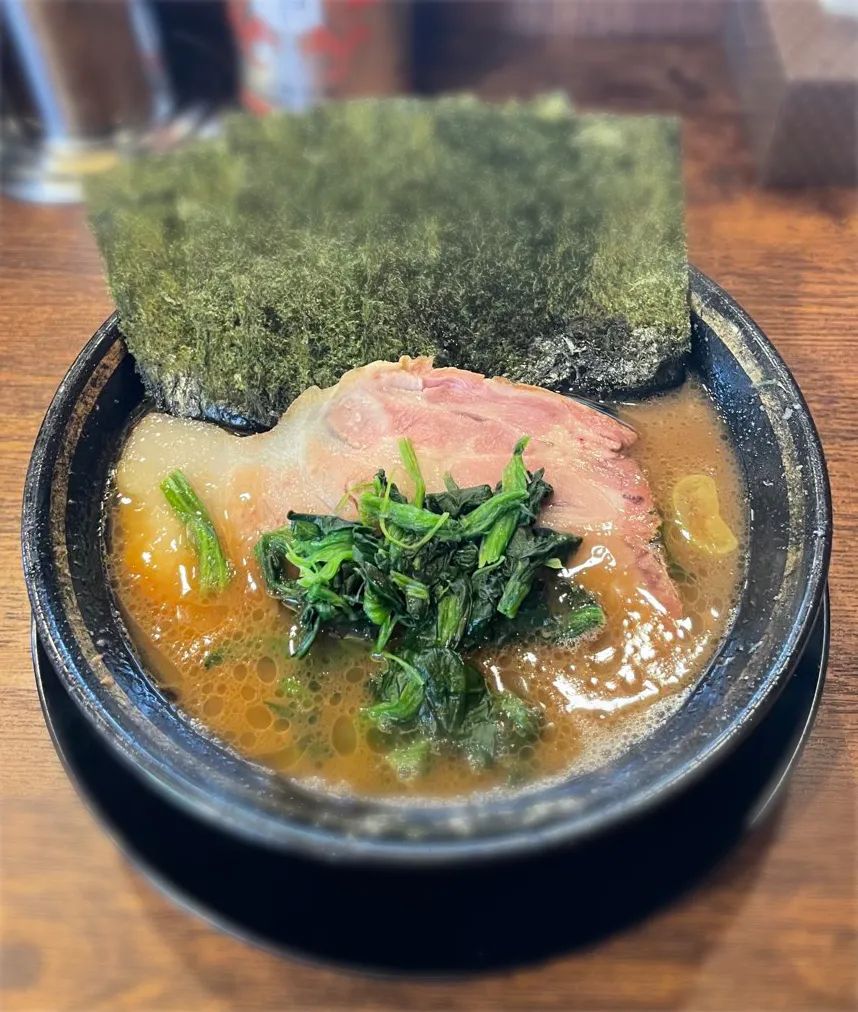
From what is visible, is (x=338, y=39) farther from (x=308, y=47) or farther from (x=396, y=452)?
(x=396, y=452)

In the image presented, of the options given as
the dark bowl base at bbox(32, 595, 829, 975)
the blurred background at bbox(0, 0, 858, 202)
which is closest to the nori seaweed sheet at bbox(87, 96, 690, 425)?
the blurred background at bbox(0, 0, 858, 202)

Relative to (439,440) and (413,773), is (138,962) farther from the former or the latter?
(439,440)

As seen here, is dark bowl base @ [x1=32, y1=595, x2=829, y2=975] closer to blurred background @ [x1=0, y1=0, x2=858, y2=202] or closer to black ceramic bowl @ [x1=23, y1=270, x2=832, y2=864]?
black ceramic bowl @ [x1=23, y1=270, x2=832, y2=864]

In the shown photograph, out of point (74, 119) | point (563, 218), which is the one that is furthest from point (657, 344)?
point (74, 119)

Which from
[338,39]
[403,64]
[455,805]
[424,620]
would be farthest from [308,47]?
[455,805]

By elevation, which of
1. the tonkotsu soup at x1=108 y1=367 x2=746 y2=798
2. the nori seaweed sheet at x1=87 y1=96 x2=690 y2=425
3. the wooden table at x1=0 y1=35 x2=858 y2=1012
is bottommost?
the wooden table at x1=0 y1=35 x2=858 y2=1012

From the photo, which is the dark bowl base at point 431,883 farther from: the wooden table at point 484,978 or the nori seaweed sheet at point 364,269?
the nori seaweed sheet at point 364,269

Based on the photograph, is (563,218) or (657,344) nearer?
(657,344)
